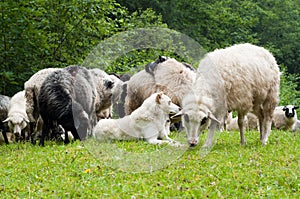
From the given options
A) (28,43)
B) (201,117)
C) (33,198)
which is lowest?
(33,198)

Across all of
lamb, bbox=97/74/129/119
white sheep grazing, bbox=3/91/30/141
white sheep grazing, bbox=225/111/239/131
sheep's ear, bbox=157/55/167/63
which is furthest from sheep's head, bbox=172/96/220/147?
white sheep grazing, bbox=225/111/239/131

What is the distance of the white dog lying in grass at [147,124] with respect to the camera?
31.2 feet

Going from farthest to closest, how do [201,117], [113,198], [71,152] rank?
[71,152] < [201,117] < [113,198]

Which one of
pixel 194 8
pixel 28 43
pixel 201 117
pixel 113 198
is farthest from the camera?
pixel 194 8

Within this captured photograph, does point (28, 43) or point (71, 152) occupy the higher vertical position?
point (28, 43)

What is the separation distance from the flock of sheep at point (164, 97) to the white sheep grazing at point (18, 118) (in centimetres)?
2

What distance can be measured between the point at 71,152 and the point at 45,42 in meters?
7.89

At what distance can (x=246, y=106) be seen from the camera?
8.97m

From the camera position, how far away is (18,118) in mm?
12102

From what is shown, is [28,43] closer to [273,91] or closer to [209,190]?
[273,91]

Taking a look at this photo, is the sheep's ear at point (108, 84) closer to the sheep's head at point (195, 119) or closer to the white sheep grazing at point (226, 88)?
the white sheep grazing at point (226, 88)

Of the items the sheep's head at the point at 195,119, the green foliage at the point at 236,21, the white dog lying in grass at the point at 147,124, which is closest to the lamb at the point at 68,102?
the white dog lying in grass at the point at 147,124

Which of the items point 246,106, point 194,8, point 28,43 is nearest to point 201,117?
point 246,106

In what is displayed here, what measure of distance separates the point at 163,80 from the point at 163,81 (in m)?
0.04
